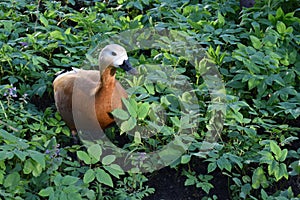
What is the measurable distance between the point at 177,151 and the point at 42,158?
0.78 m

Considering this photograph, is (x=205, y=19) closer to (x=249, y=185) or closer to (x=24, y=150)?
(x=249, y=185)

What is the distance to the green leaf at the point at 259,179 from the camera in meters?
2.96

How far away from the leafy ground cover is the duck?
15cm

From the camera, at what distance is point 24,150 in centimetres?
263

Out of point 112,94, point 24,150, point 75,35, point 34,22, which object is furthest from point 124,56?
point 34,22

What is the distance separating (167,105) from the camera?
130 inches

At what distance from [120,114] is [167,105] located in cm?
42

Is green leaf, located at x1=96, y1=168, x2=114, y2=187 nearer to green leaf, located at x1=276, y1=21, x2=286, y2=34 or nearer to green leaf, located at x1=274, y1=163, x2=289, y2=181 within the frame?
green leaf, located at x1=274, y1=163, x2=289, y2=181

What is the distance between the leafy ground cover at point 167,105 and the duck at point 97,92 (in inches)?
5.8

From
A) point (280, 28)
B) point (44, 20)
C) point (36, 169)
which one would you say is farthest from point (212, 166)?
point (44, 20)

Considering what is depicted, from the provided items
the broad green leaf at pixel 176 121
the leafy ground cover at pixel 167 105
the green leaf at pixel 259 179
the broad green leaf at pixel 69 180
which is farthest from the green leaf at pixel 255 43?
the broad green leaf at pixel 69 180

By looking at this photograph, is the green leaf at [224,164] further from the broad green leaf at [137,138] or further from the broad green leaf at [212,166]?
the broad green leaf at [137,138]

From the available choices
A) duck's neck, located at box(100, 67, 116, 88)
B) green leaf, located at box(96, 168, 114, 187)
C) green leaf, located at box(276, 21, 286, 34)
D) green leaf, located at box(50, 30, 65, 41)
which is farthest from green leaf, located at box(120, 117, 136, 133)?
green leaf, located at box(276, 21, 286, 34)

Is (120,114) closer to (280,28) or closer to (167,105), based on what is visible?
(167,105)
